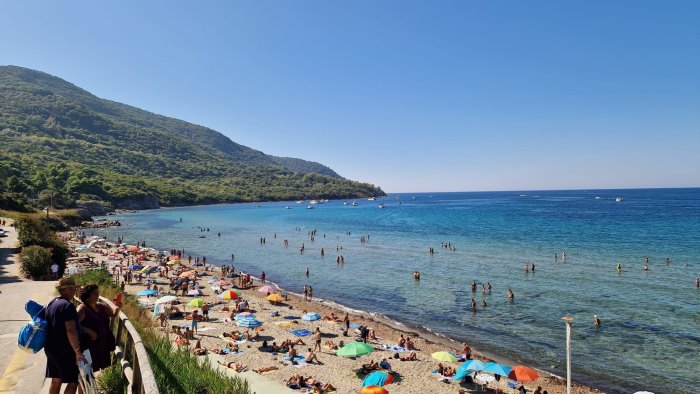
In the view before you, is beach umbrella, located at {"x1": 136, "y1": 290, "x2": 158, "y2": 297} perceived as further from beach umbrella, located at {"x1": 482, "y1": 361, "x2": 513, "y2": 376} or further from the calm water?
beach umbrella, located at {"x1": 482, "y1": 361, "x2": 513, "y2": 376}

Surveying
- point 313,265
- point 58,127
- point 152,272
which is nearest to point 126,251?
point 152,272

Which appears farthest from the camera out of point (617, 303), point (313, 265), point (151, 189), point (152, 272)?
point (151, 189)

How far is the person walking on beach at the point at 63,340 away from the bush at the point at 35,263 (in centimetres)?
1847

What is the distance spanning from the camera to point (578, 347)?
67.2 feet

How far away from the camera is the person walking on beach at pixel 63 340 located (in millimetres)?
5352

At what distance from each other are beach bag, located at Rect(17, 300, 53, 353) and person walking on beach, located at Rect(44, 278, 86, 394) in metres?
0.07

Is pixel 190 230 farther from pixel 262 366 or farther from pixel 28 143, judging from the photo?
pixel 28 143

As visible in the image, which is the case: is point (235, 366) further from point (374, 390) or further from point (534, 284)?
point (534, 284)

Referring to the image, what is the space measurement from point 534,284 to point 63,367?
34635mm

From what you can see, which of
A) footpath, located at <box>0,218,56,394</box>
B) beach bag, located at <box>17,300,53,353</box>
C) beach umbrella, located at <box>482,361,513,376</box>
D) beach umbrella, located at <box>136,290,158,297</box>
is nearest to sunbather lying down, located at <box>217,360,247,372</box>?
footpath, located at <box>0,218,56,394</box>

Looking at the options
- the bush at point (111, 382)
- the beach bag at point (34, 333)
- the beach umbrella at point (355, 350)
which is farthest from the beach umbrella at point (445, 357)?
the beach bag at point (34, 333)

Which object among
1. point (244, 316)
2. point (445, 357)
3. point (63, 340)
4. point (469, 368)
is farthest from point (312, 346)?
point (63, 340)

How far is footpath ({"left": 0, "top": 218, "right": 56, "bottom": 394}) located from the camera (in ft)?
24.2

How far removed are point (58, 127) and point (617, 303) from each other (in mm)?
237347
